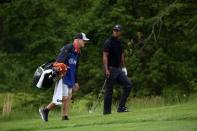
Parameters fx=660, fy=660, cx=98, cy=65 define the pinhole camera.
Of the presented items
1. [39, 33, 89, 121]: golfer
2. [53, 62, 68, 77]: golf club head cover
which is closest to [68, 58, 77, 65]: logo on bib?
[39, 33, 89, 121]: golfer

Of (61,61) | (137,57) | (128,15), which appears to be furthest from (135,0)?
(61,61)

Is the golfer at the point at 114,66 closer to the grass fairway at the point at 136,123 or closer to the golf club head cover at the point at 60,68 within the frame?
the grass fairway at the point at 136,123

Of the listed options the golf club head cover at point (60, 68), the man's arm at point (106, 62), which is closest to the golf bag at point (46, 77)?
the golf club head cover at point (60, 68)

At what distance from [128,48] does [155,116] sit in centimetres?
1501

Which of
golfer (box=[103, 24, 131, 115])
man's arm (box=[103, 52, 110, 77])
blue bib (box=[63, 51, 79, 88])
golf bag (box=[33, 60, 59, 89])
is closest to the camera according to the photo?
golf bag (box=[33, 60, 59, 89])

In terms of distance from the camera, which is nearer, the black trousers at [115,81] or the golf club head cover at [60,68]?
the golf club head cover at [60,68]

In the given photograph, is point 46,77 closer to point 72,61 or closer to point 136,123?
point 72,61

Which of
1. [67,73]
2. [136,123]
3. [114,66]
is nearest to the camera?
[136,123]

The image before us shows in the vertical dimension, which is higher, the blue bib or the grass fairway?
the blue bib

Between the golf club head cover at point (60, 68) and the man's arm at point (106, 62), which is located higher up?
the man's arm at point (106, 62)

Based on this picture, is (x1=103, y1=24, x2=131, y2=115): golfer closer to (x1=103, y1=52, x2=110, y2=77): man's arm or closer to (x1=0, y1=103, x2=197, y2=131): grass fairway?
(x1=103, y1=52, x2=110, y2=77): man's arm

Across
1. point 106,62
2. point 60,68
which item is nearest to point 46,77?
point 60,68

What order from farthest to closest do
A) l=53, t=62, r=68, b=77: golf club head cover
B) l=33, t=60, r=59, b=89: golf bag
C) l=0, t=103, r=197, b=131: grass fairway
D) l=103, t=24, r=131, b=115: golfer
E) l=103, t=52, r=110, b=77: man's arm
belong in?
l=103, t=24, r=131, b=115: golfer < l=103, t=52, r=110, b=77: man's arm < l=33, t=60, r=59, b=89: golf bag < l=53, t=62, r=68, b=77: golf club head cover < l=0, t=103, r=197, b=131: grass fairway

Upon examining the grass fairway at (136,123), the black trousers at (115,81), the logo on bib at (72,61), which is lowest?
the grass fairway at (136,123)
